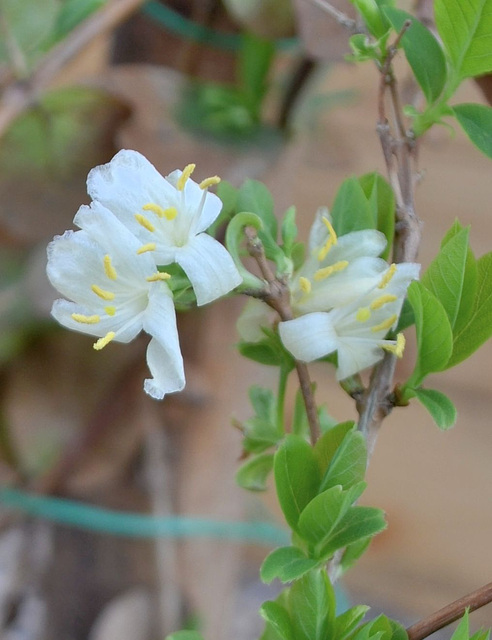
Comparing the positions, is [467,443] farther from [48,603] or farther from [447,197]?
[48,603]

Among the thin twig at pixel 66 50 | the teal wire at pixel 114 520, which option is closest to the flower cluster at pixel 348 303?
the thin twig at pixel 66 50

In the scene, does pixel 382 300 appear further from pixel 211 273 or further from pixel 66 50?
pixel 66 50

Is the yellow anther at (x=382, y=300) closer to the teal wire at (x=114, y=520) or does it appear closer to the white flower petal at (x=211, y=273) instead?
the white flower petal at (x=211, y=273)

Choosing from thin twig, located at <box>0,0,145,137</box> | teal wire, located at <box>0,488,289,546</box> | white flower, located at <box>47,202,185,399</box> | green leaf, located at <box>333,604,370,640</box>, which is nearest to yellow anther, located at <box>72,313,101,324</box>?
white flower, located at <box>47,202,185,399</box>

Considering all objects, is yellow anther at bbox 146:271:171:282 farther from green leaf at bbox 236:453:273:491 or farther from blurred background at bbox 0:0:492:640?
blurred background at bbox 0:0:492:640

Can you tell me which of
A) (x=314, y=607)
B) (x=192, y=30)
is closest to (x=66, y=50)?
(x=192, y=30)

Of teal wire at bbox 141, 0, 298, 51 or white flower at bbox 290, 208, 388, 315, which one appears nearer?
white flower at bbox 290, 208, 388, 315

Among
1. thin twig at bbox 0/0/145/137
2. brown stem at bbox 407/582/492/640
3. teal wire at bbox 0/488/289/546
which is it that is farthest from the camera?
teal wire at bbox 0/488/289/546
